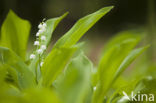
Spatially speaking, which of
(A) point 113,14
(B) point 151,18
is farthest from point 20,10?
(B) point 151,18

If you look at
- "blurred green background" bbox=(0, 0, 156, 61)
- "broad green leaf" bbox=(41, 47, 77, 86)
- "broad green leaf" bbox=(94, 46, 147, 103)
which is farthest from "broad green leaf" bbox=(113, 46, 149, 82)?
"blurred green background" bbox=(0, 0, 156, 61)

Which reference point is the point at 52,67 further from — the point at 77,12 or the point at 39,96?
the point at 77,12

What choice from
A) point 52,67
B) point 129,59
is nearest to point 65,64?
point 52,67

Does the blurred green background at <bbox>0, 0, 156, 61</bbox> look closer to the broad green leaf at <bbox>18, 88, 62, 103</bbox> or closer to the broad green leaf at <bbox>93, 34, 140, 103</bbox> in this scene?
the broad green leaf at <bbox>93, 34, 140, 103</bbox>

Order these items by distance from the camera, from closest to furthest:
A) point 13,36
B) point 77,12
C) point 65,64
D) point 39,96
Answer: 1. point 39,96
2. point 65,64
3. point 13,36
4. point 77,12

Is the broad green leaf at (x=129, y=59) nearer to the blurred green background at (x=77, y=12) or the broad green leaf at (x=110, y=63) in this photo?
the broad green leaf at (x=110, y=63)

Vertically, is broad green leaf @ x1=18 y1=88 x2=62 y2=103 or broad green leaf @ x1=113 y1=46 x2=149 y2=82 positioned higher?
Answer: broad green leaf @ x1=18 y1=88 x2=62 y2=103

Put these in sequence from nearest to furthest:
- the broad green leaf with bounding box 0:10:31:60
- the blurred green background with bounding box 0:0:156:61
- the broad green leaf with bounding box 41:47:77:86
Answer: the broad green leaf with bounding box 41:47:77:86 < the broad green leaf with bounding box 0:10:31:60 < the blurred green background with bounding box 0:0:156:61

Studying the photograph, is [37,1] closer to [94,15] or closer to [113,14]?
[113,14]
